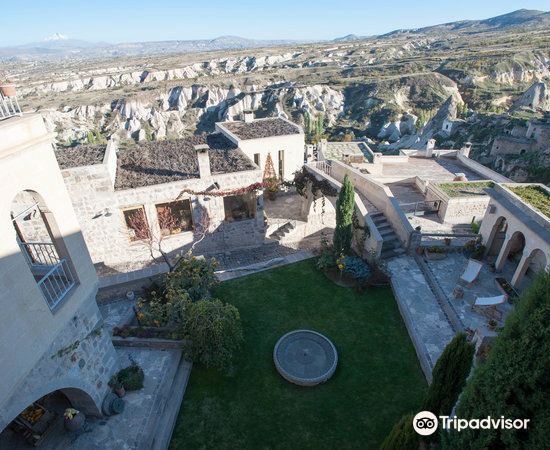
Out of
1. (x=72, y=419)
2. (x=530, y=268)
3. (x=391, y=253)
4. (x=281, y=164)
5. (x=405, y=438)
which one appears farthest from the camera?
(x=281, y=164)

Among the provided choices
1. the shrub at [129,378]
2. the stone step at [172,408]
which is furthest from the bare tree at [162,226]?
the shrub at [129,378]

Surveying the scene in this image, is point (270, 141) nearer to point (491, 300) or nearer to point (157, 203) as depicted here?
point (157, 203)

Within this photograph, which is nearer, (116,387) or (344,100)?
(116,387)

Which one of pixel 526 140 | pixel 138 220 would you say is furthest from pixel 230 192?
pixel 526 140

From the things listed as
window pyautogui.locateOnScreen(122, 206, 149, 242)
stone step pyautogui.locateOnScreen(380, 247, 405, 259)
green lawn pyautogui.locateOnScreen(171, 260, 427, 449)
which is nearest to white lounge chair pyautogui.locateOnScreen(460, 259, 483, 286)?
stone step pyautogui.locateOnScreen(380, 247, 405, 259)

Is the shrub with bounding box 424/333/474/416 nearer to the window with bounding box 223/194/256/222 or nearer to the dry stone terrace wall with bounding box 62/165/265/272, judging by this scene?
the dry stone terrace wall with bounding box 62/165/265/272

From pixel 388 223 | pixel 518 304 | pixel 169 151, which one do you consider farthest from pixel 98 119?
pixel 518 304

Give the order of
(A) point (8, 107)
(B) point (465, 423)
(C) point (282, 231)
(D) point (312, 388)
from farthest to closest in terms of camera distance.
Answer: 1. (C) point (282, 231)
2. (D) point (312, 388)
3. (A) point (8, 107)
4. (B) point (465, 423)
